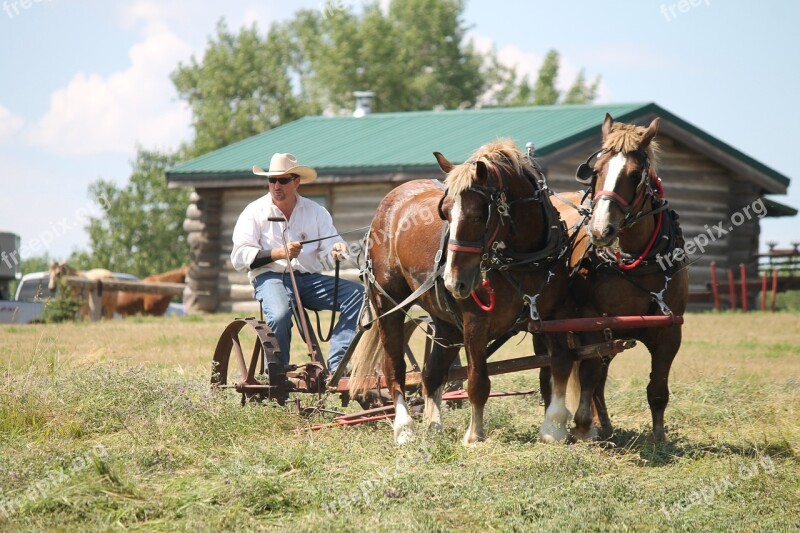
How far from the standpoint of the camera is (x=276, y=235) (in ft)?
26.7

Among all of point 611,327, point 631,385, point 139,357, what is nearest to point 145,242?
point 139,357

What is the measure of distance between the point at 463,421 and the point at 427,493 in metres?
2.51

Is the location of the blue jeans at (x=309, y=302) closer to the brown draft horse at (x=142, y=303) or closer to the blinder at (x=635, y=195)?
the blinder at (x=635, y=195)

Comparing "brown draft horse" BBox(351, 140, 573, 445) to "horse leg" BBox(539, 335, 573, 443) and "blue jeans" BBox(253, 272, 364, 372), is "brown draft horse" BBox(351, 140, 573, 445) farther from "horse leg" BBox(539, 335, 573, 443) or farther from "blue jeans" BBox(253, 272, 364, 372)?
"blue jeans" BBox(253, 272, 364, 372)

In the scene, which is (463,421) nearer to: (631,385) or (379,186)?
(631,385)

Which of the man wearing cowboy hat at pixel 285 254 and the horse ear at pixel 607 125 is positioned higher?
the horse ear at pixel 607 125

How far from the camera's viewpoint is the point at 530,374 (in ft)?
35.1

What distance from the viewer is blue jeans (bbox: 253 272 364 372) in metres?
7.67

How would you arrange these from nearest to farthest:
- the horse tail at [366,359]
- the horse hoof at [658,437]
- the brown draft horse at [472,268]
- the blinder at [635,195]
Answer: the brown draft horse at [472,268] → the blinder at [635,195] → the horse hoof at [658,437] → the horse tail at [366,359]

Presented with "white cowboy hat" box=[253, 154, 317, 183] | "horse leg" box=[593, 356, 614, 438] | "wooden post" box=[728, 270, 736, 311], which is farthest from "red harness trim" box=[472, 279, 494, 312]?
"wooden post" box=[728, 270, 736, 311]

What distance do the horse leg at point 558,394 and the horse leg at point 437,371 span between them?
0.83 m

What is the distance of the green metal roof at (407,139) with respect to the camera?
19.4 meters
